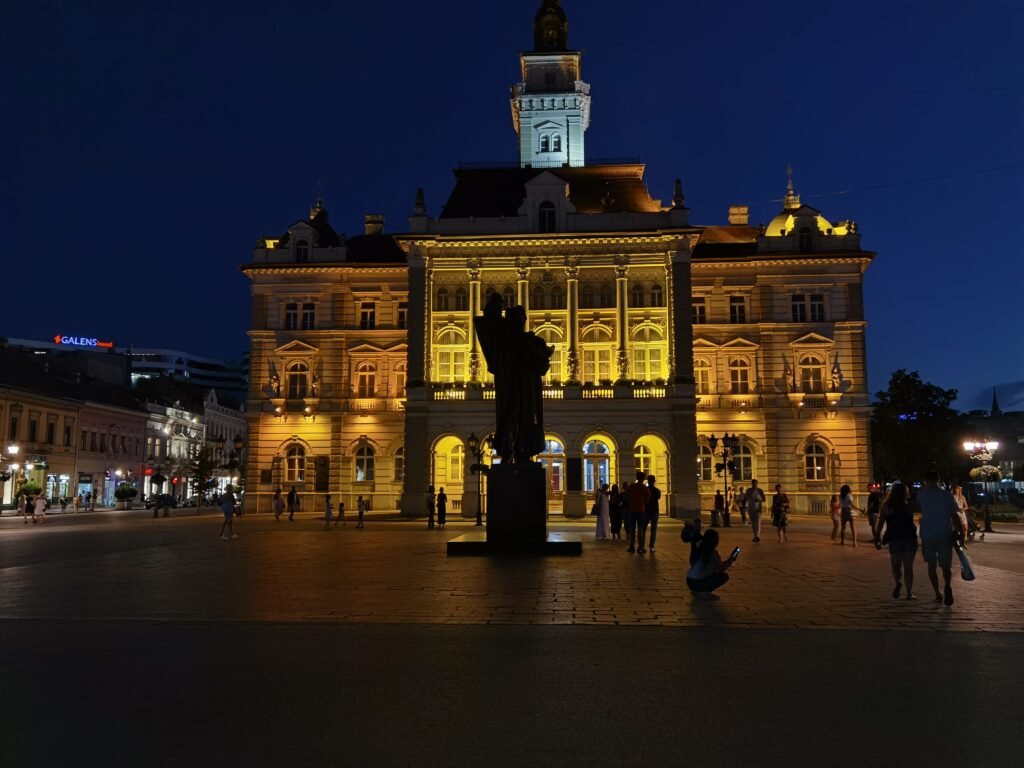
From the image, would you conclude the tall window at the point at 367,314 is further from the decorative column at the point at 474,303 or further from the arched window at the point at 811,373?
the arched window at the point at 811,373

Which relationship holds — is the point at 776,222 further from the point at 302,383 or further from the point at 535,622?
the point at 535,622

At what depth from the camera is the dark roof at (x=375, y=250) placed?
179ft

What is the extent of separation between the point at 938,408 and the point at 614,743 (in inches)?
2801

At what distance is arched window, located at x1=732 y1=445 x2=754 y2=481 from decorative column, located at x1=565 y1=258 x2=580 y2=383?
Result: 37.1 feet

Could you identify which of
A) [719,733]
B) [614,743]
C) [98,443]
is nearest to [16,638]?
[614,743]

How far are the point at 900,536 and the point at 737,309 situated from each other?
40181mm

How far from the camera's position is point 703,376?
5072 centimetres

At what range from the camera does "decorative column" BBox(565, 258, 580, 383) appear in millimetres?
47188

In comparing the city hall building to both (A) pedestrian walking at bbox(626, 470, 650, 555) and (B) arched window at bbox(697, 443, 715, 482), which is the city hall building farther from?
(A) pedestrian walking at bbox(626, 470, 650, 555)

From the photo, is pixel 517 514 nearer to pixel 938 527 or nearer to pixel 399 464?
pixel 938 527

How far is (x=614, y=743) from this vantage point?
17.3ft

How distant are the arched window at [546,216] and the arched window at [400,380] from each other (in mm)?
12894

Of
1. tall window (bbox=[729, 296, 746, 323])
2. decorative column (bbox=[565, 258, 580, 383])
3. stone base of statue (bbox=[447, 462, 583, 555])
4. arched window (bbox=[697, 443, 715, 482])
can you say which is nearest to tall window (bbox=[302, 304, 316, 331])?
decorative column (bbox=[565, 258, 580, 383])

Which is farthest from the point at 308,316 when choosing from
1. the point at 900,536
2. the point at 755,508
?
the point at 900,536
